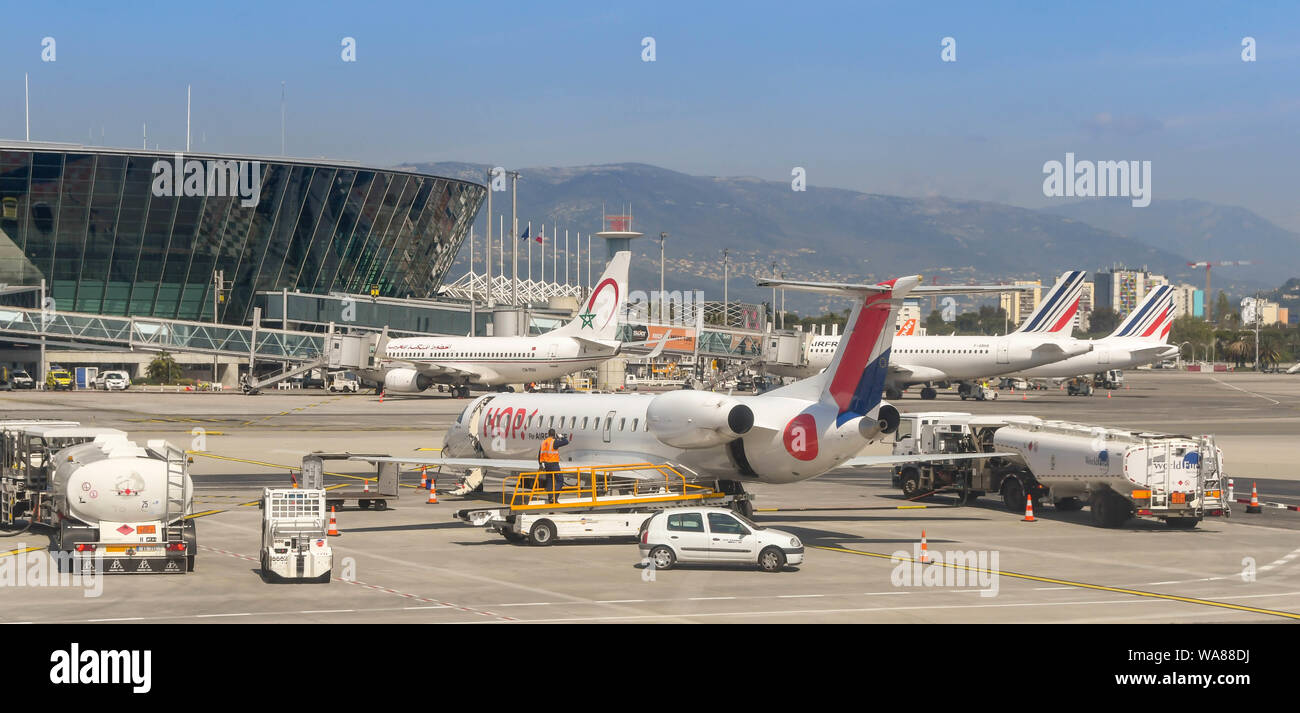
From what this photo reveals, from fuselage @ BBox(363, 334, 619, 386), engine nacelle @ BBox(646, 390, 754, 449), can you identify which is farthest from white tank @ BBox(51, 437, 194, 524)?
fuselage @ BBox(363, 334, 619, 386)

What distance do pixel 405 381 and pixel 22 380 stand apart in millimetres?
36286

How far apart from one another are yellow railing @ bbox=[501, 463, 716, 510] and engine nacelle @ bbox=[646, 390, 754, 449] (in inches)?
68.9

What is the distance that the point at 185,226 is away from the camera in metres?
132

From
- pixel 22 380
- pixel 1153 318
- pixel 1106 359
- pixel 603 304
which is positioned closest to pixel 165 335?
pixel 22 380

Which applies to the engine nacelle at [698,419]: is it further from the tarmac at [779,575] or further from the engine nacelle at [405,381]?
the engine nacelle at [405,381]

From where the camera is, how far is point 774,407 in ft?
102

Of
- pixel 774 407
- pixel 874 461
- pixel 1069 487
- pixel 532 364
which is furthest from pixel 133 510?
pixel 532 364

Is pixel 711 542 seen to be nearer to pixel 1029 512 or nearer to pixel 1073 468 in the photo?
pixel 1029 512

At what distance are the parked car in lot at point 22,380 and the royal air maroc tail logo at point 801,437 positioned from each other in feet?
307

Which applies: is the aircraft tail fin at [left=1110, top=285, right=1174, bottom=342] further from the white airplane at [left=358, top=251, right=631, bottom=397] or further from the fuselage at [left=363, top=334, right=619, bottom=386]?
the fuselage at [left=363, top=334, right=619, bottom=386]

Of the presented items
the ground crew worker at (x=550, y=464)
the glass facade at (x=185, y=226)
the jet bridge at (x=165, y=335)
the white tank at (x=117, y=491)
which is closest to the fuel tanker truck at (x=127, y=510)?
the white tank at (x=117, y=491)

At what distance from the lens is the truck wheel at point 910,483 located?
43.0m
